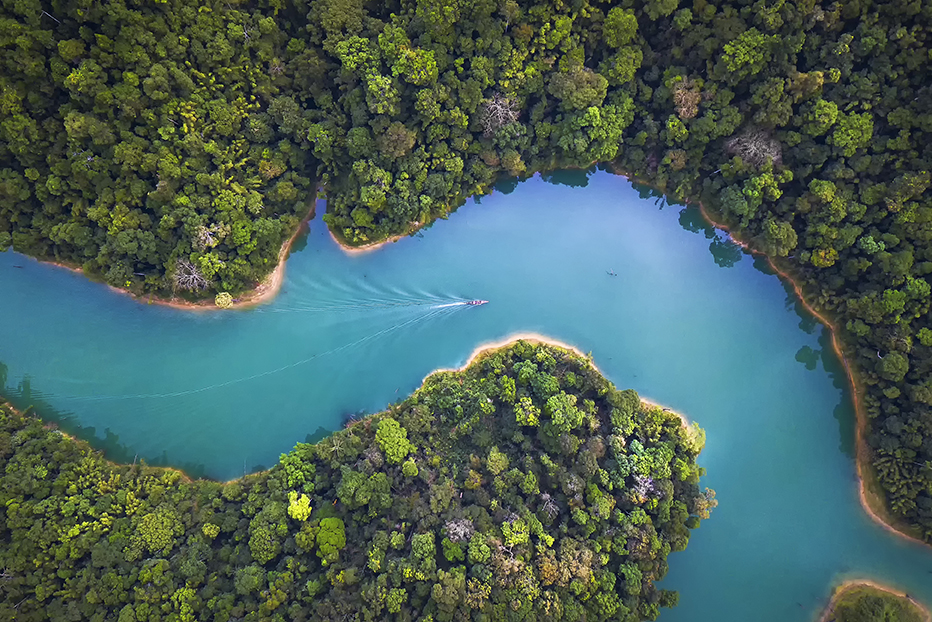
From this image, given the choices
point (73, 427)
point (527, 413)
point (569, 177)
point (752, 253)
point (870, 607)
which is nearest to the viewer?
point (870, 607)

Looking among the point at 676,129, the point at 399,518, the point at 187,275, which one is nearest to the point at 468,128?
→ the point at 676,129

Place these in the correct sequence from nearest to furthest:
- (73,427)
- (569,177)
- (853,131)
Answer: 1. (853,131)
2. (73,427)
3. (569,177)

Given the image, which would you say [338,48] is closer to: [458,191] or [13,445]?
[458,191]

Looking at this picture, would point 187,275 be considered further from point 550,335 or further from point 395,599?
point 550,335

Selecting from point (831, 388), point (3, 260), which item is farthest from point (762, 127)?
point (3, 260)

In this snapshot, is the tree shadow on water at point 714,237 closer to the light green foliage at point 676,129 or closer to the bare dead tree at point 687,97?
the light green foliage at point 676,129

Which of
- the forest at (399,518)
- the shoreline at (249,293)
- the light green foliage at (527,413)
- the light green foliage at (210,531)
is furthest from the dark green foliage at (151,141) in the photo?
the light green foliage at (527,413)

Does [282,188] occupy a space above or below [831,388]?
above
